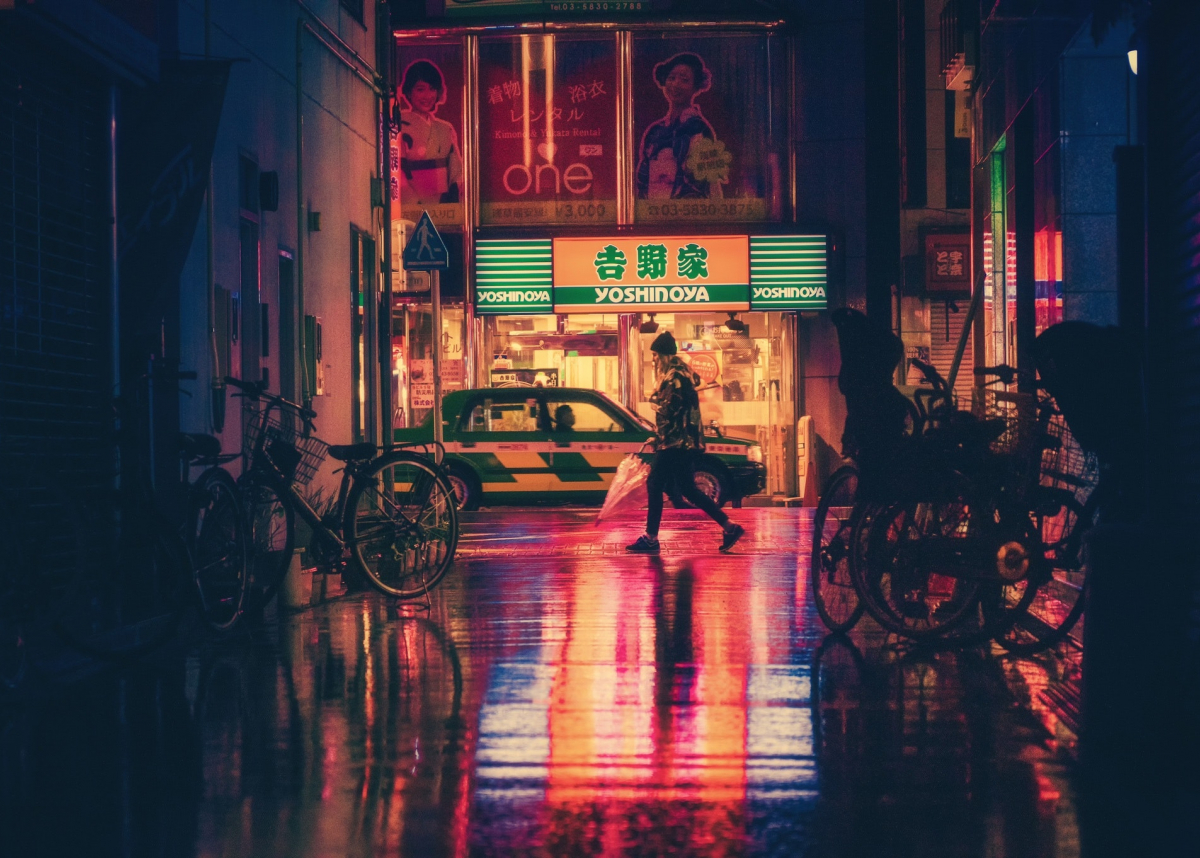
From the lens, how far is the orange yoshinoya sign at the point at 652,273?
Result: 82.6 ft

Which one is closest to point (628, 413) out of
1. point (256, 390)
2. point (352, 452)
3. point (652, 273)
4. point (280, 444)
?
point (652, 273)

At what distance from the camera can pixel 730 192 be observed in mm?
25922

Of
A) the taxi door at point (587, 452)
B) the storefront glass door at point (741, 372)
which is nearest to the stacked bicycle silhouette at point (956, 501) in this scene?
the taxi door at point (587, 452)

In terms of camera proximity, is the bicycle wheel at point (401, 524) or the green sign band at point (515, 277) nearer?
the bicycle wheel at point (401, 524)

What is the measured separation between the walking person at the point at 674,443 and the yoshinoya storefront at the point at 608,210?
11039mm

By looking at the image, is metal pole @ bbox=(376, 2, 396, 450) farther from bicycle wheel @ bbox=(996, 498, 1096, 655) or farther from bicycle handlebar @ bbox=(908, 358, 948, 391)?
bicycle wheel @ bbox=(996, 498, 1096, 655)

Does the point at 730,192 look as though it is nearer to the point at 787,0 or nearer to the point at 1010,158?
the point at 787,0

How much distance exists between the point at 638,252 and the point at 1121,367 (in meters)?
18.7

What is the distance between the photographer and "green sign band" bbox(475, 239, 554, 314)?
1007 inches

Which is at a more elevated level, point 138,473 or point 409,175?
point 409,175

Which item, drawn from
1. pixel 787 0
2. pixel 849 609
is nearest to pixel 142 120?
pixel 849 609

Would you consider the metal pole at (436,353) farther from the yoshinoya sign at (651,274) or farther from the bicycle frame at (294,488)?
the yoshinoya sign at (651,274)

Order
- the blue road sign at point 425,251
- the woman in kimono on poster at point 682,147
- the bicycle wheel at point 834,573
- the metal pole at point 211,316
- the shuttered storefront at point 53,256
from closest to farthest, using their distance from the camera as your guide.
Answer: the bicycle wheel at point 834,573 → the shuttered storefront at point 53,256 → the metal pole at point 211,316 → the blue road sign at point 425,251 → the woman in kimono on poster at point 682,147

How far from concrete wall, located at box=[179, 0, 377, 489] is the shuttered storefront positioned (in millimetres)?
1269
